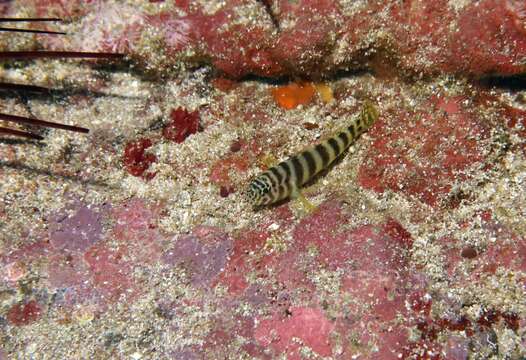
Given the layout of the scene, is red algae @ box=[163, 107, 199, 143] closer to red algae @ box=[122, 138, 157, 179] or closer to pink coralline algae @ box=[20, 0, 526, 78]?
red algae @ box=[122, 138, 157, 179]

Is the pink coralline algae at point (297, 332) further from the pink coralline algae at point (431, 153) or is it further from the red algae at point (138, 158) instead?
the red algae at point (138, 158)

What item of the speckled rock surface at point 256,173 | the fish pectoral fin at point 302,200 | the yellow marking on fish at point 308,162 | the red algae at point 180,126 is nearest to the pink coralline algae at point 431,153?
the speckled rock surface at point 256,173

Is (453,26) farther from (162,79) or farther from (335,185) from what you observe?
(162,79)

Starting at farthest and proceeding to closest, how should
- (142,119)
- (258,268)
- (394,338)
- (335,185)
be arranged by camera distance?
(142,119) < (335,185) < (258,268) < (394,338)

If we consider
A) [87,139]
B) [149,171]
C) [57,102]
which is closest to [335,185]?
[149,171]

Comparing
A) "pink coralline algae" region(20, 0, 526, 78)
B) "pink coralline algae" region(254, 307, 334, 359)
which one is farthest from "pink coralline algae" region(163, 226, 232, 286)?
"pink coralline algae" region(20, 0, 526, 78)
